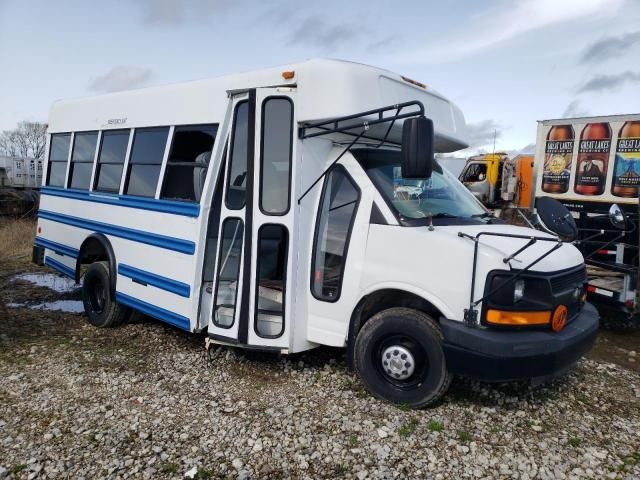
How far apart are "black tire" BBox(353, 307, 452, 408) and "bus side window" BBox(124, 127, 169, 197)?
289 centimetres

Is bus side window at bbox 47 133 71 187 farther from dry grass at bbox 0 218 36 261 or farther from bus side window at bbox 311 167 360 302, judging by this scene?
dry grass at bbox 0 218 36 261

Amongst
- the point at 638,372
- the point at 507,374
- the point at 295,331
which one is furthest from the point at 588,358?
the point at 295,331

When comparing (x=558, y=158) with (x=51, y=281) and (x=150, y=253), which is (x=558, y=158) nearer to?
(x=150, y=253)

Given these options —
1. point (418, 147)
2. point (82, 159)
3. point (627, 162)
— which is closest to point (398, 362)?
point (418, 147)

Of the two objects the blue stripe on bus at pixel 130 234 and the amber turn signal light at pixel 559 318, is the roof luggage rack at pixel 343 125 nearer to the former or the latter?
the blue stripe on bus at pixel 130 234

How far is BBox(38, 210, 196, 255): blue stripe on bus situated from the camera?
509cm

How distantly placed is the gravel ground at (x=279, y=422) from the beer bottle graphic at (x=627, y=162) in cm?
299

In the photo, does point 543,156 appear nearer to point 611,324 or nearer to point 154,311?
point 611,324

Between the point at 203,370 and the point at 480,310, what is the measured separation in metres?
2.66

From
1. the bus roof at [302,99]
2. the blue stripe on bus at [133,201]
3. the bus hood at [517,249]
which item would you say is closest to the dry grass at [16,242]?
the blue stripe on bus at [133,201]

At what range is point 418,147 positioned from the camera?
12.3 feet

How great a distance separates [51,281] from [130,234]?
4193 mm

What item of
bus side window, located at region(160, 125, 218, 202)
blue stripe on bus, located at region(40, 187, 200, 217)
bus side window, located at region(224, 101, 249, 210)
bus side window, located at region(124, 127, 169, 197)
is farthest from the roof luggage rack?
bus side window, located at region(124, 127, 169, 197)

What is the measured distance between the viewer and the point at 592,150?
755 cm
